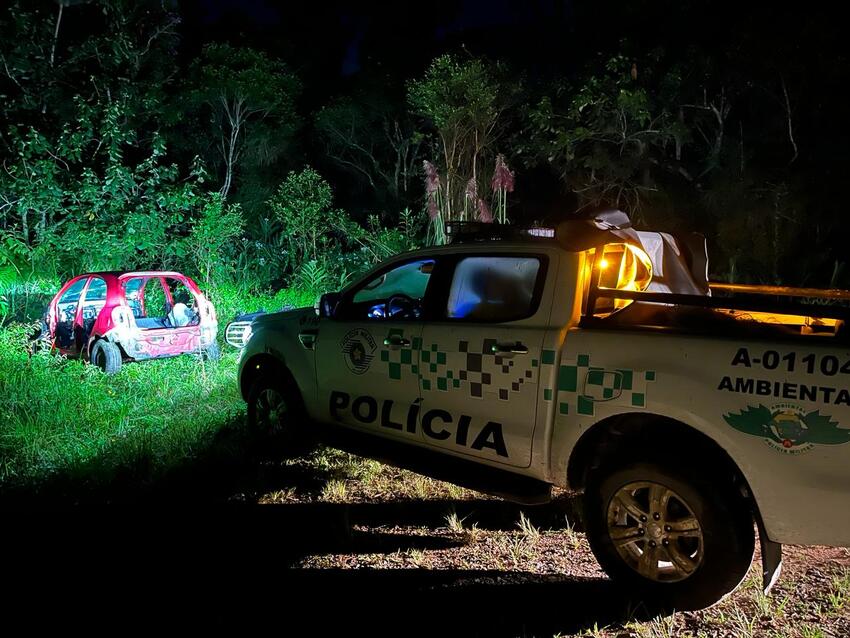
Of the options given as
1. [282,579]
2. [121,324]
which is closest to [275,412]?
[282,579]

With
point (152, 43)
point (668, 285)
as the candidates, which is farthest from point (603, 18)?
point (668, 285)

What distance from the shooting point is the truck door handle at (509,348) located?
12.2 feet

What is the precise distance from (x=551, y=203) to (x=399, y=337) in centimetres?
1763

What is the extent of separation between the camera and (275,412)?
5504 mm

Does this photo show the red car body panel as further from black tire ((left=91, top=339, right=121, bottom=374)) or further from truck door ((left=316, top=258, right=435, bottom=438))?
truck door ((left=316, top=258, right=435, bottom=438))

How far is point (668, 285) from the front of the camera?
→ 14.6ft

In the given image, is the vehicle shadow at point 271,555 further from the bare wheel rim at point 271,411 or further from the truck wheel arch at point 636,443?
the truck wheel arch at point 636,443

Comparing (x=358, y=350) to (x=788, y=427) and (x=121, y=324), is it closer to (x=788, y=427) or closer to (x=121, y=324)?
(x=788, y=427)

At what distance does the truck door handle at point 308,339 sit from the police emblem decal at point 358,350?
0.32 meters

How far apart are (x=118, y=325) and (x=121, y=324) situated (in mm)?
33

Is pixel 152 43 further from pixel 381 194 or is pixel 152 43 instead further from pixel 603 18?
pixel 603 18

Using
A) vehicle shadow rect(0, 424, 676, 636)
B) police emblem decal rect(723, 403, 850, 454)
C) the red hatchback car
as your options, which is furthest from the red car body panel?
police emblem decal rect(723, 403, 850, 454)

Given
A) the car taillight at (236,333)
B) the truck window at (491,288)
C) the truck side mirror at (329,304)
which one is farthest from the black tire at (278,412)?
the car taillight at (236,333)

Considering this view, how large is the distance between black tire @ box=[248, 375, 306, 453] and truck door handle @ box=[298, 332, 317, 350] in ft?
1.25
